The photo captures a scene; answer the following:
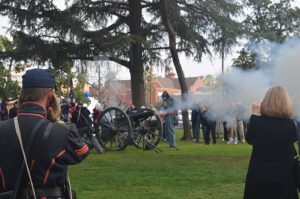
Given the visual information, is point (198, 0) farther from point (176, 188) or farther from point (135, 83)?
point (176, 188)

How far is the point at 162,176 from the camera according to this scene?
33.5ft

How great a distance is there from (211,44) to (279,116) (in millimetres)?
18870

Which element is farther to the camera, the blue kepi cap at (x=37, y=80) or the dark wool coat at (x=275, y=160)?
the dark wool coat at (x=275, y=160)

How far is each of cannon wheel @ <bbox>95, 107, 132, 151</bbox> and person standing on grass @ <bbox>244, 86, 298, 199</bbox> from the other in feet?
36.5

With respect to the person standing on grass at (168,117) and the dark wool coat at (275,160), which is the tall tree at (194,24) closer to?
the person standing on grass at (168,117)

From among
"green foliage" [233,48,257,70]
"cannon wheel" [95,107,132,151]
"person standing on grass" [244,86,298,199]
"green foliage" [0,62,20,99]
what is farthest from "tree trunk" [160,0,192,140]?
"green foliage" [0,62,20,99]

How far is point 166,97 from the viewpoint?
19.3 m

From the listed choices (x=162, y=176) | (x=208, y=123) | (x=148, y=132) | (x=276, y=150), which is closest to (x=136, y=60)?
(x=208, y=123)

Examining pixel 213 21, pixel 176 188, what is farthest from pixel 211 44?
pixel 176 188

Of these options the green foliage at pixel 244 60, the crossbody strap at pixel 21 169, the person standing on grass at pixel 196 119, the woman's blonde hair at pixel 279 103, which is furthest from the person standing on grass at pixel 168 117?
the crossbody strap at pixel 21 169

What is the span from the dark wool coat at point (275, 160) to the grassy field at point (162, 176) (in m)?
2.99

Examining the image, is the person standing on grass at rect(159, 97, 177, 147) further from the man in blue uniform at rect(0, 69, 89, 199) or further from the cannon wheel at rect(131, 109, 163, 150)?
the man in blue uniform at rect(0, 69, 89, 199)

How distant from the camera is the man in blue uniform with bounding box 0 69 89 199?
3273mm

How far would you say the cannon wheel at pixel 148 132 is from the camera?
55.2ft
